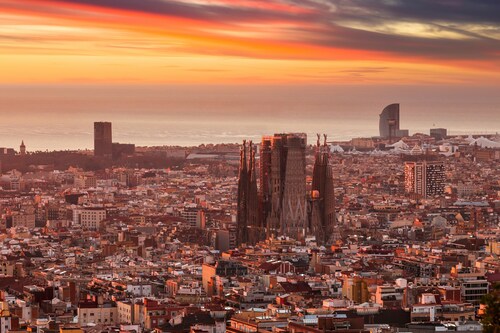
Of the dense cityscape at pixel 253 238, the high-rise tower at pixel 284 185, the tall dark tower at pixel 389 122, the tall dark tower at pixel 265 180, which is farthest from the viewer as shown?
the tall dark tower at pixel 389 122

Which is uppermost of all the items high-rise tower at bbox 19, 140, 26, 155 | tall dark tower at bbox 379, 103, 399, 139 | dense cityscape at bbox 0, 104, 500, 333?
tall dark tower at bbox 379, 103, 399, 139

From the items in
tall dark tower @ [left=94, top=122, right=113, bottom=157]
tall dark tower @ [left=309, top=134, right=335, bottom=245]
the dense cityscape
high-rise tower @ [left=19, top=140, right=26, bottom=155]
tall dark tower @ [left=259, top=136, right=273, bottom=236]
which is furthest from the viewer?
high-rise tower @ [left=19, top=140, right=26, bottom=155]

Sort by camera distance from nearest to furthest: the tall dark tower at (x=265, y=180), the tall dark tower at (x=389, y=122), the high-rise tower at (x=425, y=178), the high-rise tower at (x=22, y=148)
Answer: the tall dark tower at (x=265, y=180), the high-rise tower at (x=425, y=178), the tall dark tower at (x=389, y=122), the high-rise tower at (x=22, y=148)

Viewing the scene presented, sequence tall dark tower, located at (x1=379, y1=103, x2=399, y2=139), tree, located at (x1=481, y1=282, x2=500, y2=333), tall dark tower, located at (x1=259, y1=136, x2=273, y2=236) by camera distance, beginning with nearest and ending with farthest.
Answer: tree, located at (x1=481, y1=282, x2=500, y2=333) → tall dark tower, located at (x1=259, y1=136, x2=273, y2=236) → tall dark tower, located at (x1=379, y1=103, x2=399, y2=139)

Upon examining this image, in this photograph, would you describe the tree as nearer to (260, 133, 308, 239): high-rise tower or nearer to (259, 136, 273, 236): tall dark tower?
(260, 133, 308, 239): high-rise tower

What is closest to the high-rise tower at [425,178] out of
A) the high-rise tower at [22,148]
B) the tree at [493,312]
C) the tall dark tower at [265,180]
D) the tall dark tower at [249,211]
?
the high-rise tower at [22,148]

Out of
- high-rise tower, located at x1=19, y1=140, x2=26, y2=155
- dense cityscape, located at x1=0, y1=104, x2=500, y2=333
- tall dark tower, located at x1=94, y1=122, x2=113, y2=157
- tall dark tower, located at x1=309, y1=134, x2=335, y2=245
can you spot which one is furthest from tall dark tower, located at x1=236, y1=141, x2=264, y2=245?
A: high-rise tower, located at x1=19, y1=140, x2=26, y2=155

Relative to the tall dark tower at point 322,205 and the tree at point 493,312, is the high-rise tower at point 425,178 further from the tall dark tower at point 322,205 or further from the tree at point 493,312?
the tree at point 493,312
